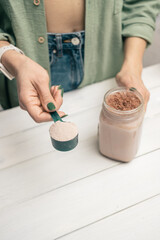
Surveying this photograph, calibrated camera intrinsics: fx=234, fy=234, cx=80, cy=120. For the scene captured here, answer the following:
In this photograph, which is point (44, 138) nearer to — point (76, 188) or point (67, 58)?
point (76, 188)

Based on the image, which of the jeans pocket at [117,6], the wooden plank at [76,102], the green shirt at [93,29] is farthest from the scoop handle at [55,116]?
the jeans pocket at [117,6]

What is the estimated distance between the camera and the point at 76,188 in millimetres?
598

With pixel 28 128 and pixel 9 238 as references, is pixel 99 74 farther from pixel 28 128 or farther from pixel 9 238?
pixel 9 238

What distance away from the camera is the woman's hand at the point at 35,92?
0.55 metres

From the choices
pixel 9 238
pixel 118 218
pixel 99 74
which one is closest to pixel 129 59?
pixel 99 74

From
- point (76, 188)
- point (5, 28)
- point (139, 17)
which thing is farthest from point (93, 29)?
point (76, 188)

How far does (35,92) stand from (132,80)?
312mm

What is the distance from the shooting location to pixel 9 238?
0.52 m

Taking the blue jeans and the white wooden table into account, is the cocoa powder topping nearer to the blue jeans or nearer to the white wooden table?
the white wooden table

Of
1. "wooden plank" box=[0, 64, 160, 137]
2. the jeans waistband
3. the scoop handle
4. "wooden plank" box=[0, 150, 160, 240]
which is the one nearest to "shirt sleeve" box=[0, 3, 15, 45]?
the jeans waistband

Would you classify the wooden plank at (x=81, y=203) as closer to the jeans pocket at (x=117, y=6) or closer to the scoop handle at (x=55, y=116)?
the scoop handle at (x=55, y=116)

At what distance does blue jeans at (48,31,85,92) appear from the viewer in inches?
32.5

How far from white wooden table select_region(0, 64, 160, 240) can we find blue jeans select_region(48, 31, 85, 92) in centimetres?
24

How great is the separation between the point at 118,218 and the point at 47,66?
0.57m
